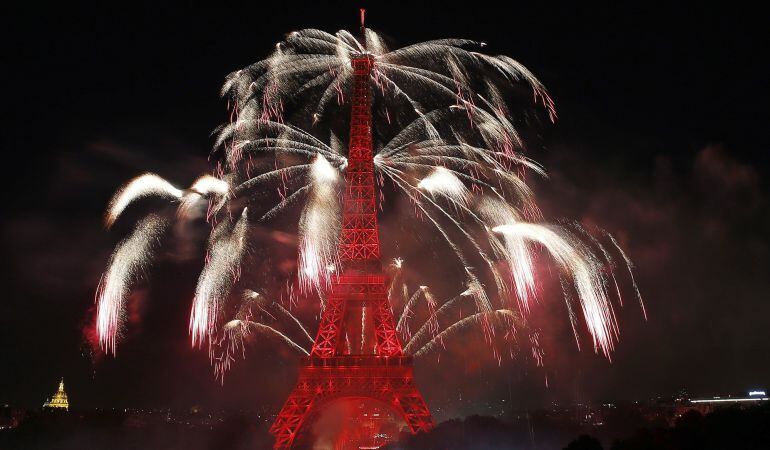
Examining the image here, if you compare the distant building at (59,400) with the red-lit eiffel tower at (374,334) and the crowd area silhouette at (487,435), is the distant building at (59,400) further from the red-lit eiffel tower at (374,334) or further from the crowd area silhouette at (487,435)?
the red-lit eiffel tower at (374,334)

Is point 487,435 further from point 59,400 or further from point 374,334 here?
point 59,400

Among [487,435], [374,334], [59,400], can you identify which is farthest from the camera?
[59,400]

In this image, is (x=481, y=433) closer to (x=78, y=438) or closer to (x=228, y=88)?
(x=228, y=88)

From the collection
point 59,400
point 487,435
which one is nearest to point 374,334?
point 487,435

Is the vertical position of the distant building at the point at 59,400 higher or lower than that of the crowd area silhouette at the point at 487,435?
higher

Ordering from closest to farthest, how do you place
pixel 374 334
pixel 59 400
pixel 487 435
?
pixel 487 435
pixel 374 334
pixel 59 400

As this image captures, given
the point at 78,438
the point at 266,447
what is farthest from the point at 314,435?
the point at 78,438

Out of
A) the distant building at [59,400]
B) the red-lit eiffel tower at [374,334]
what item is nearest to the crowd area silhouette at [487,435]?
the red-lit eiffel tower at [374,334]

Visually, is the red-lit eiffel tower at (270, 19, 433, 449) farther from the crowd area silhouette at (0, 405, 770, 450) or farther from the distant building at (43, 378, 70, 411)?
the distant building at (43, 378, 70, 411)
